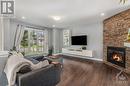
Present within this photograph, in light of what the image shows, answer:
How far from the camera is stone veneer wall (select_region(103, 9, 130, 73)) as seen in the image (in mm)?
3789

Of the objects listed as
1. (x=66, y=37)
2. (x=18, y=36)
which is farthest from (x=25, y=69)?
(x=66, y=37)

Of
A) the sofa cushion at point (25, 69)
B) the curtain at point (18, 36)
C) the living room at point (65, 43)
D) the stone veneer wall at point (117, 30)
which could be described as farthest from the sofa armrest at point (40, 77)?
the curtain at point (18, 36)

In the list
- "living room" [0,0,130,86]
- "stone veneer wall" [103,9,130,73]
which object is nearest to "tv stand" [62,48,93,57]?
"living room" [0,0,130,86]

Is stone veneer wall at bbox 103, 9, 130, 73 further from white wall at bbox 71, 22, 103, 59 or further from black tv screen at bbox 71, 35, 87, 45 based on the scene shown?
black tv screen at bbox 71, 35, 87, 45

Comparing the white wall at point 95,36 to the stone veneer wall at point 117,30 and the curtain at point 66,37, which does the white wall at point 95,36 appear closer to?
the stone veneer wall at point 117,30

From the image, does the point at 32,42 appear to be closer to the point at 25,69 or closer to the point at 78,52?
the point at 78,52

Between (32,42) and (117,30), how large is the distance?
5.12 metres

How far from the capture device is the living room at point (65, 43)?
7.08 ft

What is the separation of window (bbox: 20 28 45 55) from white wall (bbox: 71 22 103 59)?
118 inches

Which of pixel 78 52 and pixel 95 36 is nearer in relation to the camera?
pixel 95 36

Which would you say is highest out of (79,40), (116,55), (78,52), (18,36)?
(18,36)

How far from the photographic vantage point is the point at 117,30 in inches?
173

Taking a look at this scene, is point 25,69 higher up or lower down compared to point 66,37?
lower down

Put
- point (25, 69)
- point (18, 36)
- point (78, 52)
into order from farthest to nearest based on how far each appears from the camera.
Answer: point (78, 52)
point (18, 36)
point (25, 69)
